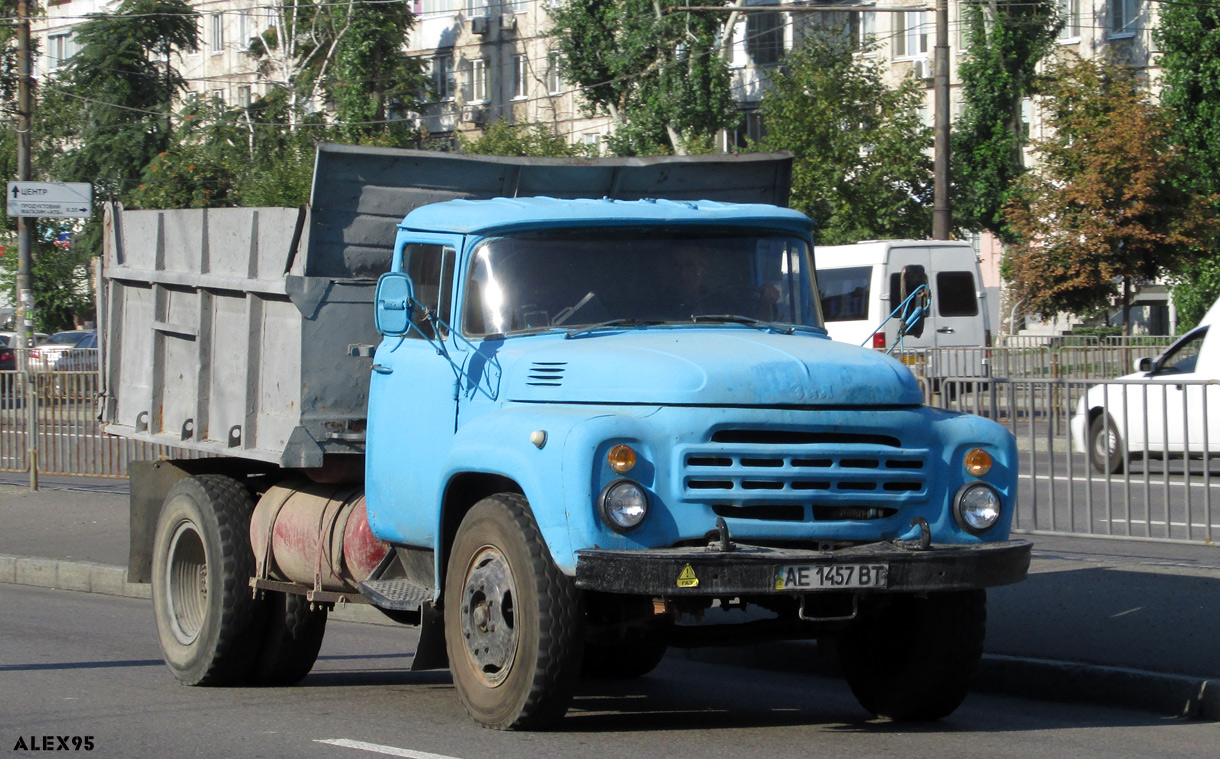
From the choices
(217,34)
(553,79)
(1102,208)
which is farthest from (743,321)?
(217,34)

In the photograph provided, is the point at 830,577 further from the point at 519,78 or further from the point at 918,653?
the point at 519,78

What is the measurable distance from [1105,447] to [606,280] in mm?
4638

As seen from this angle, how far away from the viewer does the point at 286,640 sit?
821 cm

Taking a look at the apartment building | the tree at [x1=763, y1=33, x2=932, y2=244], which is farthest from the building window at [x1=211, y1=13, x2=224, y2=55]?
the tree at [x1=763, y1=33, x2=932, y2=244]

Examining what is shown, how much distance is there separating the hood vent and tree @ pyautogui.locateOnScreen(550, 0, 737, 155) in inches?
1633

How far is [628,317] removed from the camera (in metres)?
6.87

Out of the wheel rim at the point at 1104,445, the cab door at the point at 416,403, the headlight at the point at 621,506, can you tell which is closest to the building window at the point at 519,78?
the wheel rim at the point at 1104,445

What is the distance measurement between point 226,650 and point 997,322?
50.0 meters

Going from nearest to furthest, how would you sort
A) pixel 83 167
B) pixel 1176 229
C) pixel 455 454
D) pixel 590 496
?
pixel 590 496, pixel 455 454, pixel 1176 229, pixel 83 167

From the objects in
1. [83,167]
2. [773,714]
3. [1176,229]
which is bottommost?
[773,714]

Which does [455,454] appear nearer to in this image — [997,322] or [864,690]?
[864,690]

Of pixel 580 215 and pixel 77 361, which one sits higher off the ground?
pixel 580 215

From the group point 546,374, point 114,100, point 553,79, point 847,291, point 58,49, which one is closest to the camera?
point 546,374

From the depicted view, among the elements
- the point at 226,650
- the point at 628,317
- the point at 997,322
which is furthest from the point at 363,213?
the point at 997,322
